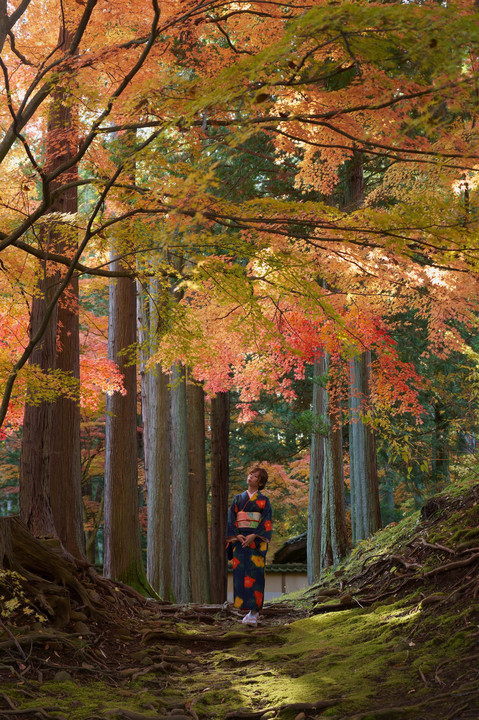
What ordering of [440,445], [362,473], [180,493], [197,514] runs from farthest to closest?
[440,445] → [197,514] → [180,493] → [362,473]

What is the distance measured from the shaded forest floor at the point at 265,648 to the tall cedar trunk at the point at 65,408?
83 centimetres

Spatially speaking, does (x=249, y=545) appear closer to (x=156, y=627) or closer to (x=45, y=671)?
(x=156, y=627)

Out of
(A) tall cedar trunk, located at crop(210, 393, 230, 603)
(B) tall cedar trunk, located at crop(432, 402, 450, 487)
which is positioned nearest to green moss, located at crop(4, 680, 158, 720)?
(A) tall cedar trunk, located at crop(210, 393, 230, 603)

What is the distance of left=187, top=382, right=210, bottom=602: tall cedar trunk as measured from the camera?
1320 centimetres

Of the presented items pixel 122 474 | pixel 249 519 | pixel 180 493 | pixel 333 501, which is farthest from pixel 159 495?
pixel 249 519

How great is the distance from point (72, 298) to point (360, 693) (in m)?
5.49

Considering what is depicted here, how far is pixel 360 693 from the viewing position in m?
3.54

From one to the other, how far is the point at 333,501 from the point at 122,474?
13.6 feet

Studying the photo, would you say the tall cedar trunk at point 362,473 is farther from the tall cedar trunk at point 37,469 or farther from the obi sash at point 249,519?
the tall cedar trunk at point 37,469

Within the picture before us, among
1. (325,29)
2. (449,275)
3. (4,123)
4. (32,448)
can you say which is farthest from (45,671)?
(449,275)

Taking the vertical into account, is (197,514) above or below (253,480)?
below

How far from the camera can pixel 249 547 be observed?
7.14m

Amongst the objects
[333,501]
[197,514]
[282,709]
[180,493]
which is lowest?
[282,709]

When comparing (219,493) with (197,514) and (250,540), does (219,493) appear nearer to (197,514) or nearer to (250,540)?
(197,514)
